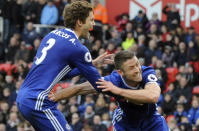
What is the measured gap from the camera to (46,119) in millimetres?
6840

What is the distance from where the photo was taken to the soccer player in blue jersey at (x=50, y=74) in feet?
22.5

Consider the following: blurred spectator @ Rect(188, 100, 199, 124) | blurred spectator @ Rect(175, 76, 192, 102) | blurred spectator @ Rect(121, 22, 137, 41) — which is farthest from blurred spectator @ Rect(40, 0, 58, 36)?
blurred spectator @ Rect(188, 100, 199, 124)

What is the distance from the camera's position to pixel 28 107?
6.86m

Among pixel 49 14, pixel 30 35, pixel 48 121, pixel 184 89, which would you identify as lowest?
pixel 184 89

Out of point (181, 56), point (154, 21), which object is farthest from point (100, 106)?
point (154, 21)

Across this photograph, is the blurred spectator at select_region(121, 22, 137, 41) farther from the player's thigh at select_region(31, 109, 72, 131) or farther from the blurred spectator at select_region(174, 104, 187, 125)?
the player's thigh at select_region(31, 109, 72, 131)

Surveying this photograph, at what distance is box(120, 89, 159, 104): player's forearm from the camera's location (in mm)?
7242

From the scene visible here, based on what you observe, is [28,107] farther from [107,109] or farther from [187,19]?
[187,19]

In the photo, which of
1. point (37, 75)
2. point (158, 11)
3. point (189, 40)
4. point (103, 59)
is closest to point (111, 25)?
point (158, 11)

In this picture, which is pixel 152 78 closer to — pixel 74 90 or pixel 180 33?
pixel 74 90

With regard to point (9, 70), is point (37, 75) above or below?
above

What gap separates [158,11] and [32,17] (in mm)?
4402

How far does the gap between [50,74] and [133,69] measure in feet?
3.89

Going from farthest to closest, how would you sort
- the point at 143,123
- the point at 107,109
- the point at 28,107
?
the point at 107,109
the point at 143,123
the point at 28,107
